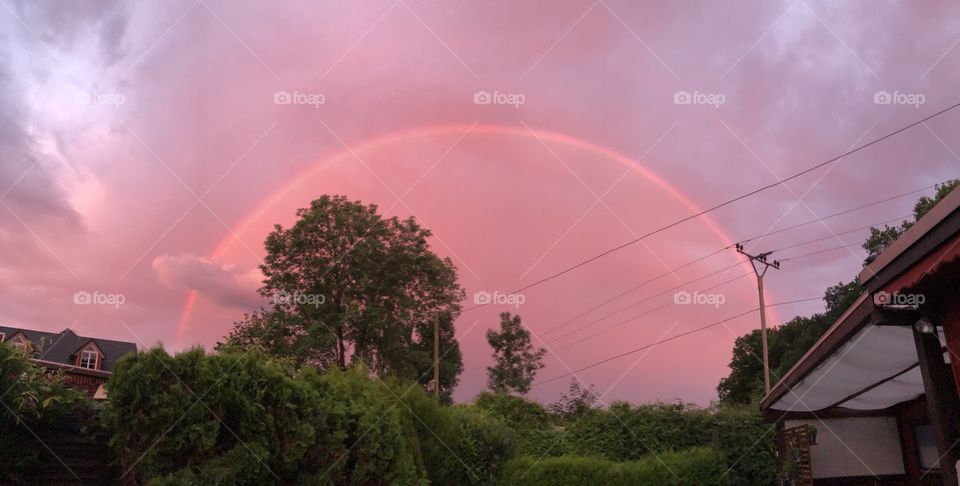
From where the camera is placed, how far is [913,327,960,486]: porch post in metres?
5.86

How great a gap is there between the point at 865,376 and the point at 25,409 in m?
10.4

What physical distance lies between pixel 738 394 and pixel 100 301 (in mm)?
43931

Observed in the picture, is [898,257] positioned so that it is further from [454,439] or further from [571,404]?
[571,404]

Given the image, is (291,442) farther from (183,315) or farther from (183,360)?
(183,315)

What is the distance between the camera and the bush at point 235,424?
4.90 metres

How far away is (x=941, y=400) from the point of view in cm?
601

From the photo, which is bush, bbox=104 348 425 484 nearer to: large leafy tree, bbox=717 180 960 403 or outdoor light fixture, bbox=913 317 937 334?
outdoor light fixture, bbox=913 317 937 334

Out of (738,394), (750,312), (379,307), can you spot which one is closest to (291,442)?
(379,307)

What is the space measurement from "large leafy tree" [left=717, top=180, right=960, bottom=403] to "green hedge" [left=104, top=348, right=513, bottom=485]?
2985cm

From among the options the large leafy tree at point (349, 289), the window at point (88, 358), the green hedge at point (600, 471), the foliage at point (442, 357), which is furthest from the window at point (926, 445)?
the window at point (88, 358)

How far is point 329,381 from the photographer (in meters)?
7.03

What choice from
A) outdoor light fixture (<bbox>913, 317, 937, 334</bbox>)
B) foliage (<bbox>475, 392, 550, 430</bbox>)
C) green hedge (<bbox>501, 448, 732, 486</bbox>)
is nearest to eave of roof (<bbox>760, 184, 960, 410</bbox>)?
outdoor light fixture (<bbox>913, 317, 937, 334</bbox>)

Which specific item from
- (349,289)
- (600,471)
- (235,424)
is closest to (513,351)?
(349,289)

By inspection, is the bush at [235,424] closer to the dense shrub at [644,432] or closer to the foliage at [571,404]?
the dense shrub at [644,432]
